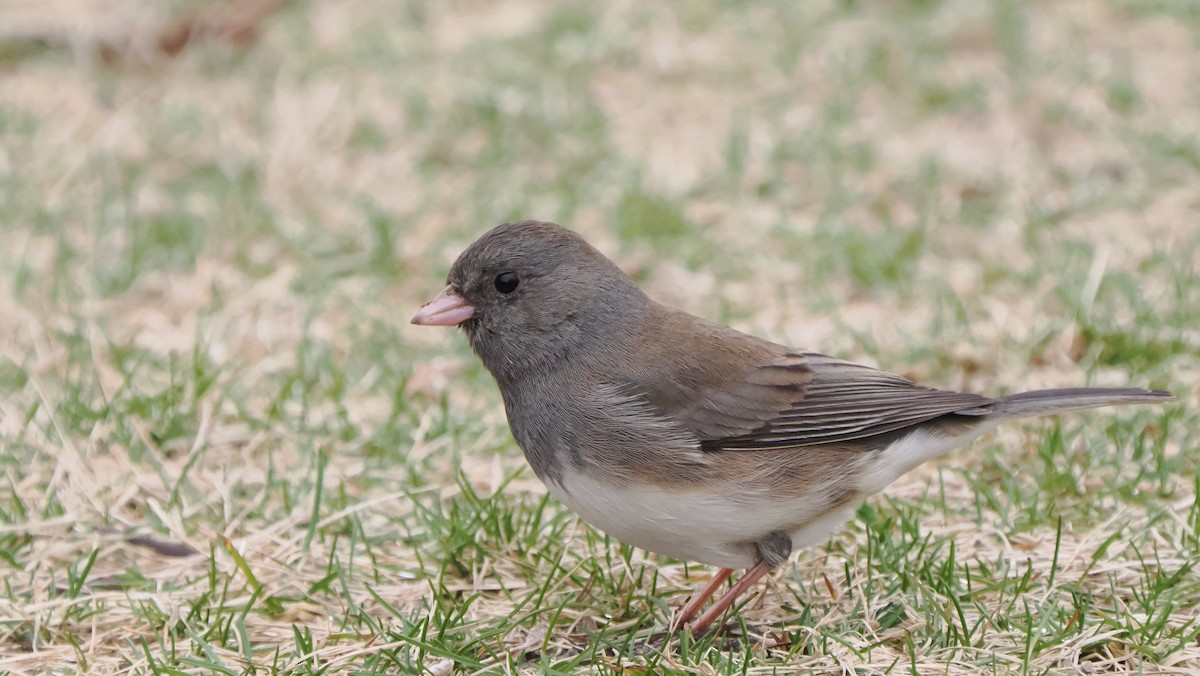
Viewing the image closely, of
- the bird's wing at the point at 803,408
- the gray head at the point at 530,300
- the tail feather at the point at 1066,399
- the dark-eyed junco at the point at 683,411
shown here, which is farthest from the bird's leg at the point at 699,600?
the tail feather at the point at 1066,399

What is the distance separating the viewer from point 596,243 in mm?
5555

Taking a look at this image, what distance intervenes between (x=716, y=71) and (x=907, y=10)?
123 centimetres

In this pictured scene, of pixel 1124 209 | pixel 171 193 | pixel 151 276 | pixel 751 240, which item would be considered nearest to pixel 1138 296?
pixel 1124 209

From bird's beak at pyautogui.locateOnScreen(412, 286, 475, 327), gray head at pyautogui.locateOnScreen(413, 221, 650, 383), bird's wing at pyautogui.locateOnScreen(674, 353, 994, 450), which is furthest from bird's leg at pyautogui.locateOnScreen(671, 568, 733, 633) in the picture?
bird's beak at pyautogui.locateOnScreen(412, 286, 475, 327)

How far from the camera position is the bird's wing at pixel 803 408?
309cm

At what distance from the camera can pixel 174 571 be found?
3.41 m

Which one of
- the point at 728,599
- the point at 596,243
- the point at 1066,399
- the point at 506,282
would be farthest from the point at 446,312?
the point at 596,243

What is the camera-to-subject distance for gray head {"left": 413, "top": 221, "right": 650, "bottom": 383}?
127 inches

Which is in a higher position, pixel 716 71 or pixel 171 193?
pixel 716 71

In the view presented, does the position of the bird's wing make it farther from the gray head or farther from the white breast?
the gray head

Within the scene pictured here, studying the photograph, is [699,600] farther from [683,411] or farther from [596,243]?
[596,243]

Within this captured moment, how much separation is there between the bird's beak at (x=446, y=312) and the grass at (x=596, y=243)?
0.47 meters

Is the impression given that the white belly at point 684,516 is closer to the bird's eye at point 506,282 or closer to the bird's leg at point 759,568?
the bird's leg at point 759,568

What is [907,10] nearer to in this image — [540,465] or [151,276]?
[151,276]
